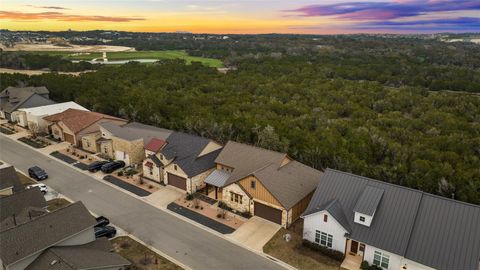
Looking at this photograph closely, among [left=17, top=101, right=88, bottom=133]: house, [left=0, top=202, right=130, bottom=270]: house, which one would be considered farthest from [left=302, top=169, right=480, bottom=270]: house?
[left=17, top=101, right=88, bottom=133]: house

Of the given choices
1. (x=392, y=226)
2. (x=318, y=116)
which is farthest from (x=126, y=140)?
(x=318, y=116)

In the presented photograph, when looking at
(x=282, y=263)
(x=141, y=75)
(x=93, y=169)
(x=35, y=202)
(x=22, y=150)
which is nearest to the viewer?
(x=282, y=263)

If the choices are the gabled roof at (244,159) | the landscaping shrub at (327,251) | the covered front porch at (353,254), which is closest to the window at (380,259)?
the covered front porch at (353,254)

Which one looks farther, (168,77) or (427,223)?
(168,77)

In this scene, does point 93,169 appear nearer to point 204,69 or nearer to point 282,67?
point 204,69

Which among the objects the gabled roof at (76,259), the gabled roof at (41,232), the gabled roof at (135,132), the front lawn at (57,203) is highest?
the gabled roof at (135,132)

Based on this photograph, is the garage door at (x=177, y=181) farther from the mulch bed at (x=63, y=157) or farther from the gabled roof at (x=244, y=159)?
the mulch bed at (x=63, y=157)

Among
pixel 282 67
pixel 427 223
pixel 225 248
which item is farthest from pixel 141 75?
pixel 427 223
